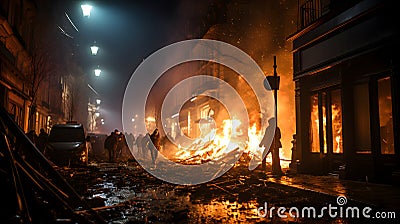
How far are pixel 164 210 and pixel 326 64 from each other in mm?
8577

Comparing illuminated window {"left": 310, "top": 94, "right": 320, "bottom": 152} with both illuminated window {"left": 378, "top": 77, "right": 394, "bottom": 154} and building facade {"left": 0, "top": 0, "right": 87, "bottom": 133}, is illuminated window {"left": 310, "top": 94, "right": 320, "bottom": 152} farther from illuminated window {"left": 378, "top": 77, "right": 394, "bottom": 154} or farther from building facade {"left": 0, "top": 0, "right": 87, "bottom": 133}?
building facade {"left": 0, "top": 0, "right": 87, "bottom": 133}

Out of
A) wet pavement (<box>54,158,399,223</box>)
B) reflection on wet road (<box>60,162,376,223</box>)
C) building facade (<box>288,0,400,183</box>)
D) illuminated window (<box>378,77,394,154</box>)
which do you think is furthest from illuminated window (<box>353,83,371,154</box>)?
reflection on wet road (<box>60,162,376,223</box>)

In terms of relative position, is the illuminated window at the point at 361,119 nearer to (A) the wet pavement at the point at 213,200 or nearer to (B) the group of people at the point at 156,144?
(A) the wet pavement at the point at 213,200

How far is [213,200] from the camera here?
8352 mm

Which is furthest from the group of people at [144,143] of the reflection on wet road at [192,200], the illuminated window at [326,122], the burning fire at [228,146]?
the illuminated window at [326,122]

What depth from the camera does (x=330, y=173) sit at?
12383 millimetres

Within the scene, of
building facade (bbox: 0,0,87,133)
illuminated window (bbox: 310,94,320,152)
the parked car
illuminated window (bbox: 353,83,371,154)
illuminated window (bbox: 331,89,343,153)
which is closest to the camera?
illuminated window (bbox: 353,83,371,154)

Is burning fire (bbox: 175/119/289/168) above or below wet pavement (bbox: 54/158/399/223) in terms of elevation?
above

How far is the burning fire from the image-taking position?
21.6m

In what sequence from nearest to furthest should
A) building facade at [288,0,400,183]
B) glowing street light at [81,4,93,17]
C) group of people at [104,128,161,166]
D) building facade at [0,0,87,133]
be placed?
building facade at [288,0,400,183] → glowing street light at [81,4,93,17] → building facade at [0,0,87,133] → group of people at [104,128,161,166]

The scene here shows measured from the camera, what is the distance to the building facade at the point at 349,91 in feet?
31.3

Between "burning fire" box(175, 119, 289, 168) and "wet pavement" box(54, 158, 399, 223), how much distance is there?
9.45 metres

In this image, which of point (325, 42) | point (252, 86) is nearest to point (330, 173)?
point (325, 42)

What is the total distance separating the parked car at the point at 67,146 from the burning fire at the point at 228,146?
7.58m
